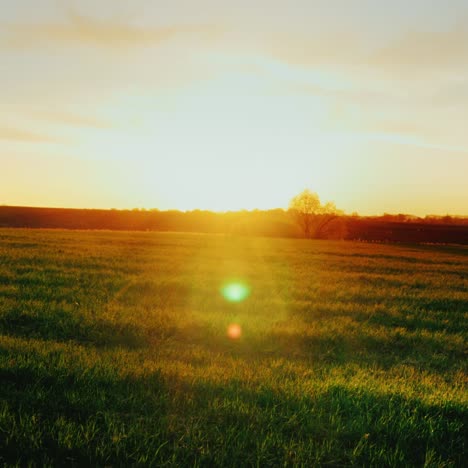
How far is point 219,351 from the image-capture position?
7410 millimetres

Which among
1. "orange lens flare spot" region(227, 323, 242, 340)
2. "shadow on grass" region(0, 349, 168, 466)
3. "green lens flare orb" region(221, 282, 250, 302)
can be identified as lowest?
"orange lens flare spot" region(227, 323, 242, 340)

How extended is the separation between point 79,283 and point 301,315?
6.64m

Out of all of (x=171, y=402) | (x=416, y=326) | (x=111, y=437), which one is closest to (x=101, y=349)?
(x=171, y=402)

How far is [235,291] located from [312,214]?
60.1m

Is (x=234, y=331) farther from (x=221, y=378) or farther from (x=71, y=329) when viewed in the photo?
(x=71, y=329)

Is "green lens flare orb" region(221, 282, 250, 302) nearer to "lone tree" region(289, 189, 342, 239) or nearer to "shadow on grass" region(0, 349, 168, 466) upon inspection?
"shadow on grass" region(0, 349, 168, 466)

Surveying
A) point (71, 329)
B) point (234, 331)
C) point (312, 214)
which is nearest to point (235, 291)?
point (234, 331)

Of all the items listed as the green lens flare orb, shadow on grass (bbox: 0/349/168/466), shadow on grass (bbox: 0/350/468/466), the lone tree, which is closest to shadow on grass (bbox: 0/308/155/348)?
shadow on grass (bbox: 0/349/168/466)

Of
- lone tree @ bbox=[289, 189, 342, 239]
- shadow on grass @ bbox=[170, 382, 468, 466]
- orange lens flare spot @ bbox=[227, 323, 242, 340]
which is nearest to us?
shadow on grass @ bbox=[170, 382, 468, 466]

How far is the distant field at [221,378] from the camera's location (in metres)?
3.90

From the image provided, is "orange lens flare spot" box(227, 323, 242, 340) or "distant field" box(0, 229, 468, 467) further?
"orange lens flare spot" box(227, 323, 242, 340)

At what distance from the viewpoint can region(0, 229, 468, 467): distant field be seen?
154 inches

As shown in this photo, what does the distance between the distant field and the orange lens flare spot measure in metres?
0.10

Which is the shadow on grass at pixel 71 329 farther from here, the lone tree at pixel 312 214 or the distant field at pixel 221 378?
the lone tree at pixel 312 214
